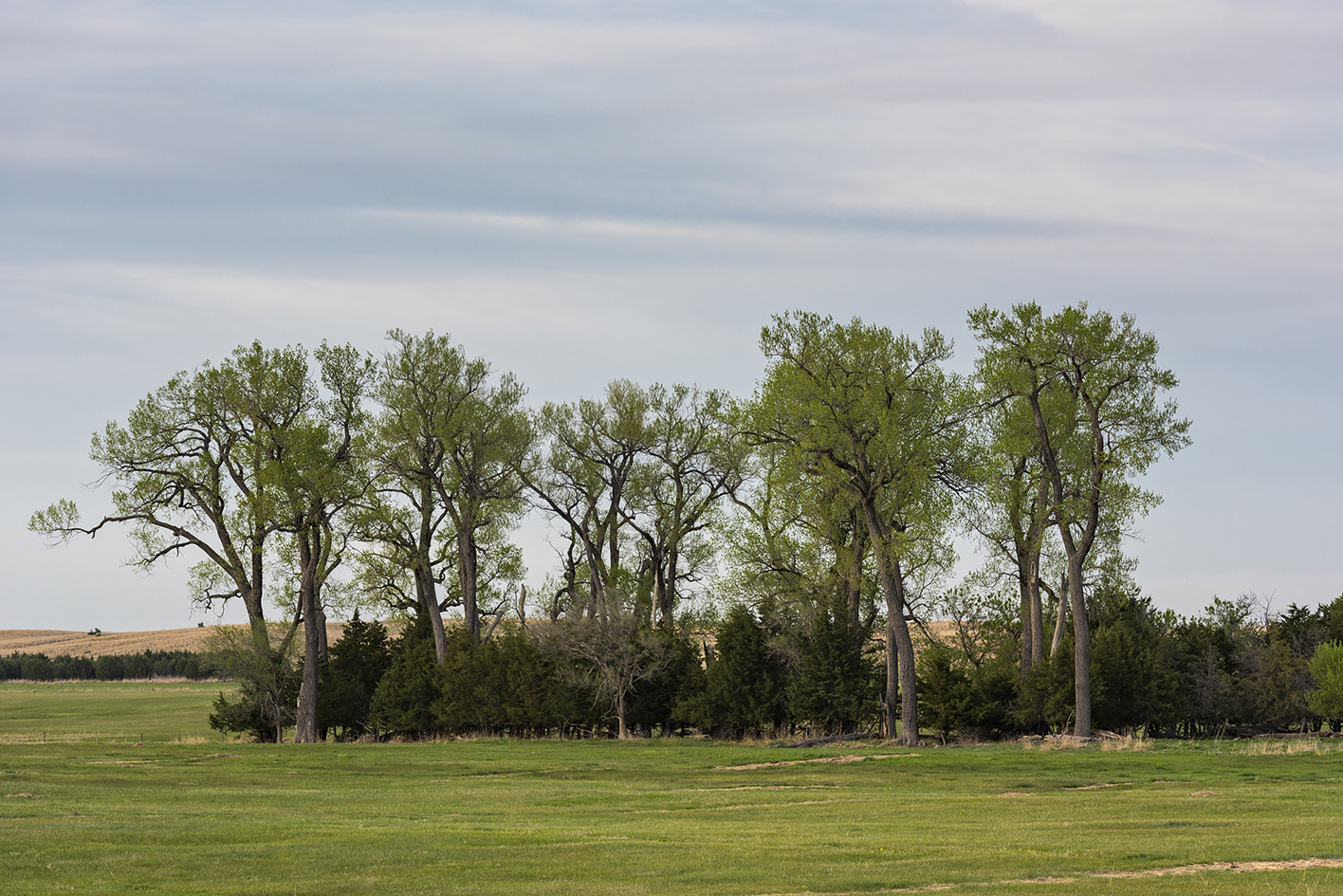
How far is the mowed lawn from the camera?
50.1 feet

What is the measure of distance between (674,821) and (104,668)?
451ft

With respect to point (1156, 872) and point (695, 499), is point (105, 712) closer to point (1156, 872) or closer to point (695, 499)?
point (695, 499)

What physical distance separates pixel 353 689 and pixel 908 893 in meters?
46.8

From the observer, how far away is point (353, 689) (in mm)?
57094

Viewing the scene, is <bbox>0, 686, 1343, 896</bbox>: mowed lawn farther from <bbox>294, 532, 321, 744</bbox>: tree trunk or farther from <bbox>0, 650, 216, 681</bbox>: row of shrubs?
<bbox>0, 650, 216, 681</bbox>: row of shrubs

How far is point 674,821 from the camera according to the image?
→ 890 inches

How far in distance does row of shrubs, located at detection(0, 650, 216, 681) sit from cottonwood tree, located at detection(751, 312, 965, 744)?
4378 inches

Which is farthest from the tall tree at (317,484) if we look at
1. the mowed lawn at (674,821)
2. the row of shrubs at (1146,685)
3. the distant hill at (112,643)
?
the distant hill at (112,643)

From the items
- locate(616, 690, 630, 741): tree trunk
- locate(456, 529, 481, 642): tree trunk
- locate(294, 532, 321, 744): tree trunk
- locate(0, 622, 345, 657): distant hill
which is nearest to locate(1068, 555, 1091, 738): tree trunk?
locate(616, 690, 630, 741): tree trunk

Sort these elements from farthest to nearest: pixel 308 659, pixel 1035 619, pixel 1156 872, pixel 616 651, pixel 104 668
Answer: pixel 104 668 → pixel 308 659 → pixel 1035 619 → pixel 616 651 → pixel 1156 872

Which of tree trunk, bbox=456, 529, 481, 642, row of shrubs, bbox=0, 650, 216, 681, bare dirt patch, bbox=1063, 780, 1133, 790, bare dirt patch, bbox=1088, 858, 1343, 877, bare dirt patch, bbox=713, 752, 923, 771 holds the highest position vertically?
tree trunk, bbox=456, 529, 481, 642

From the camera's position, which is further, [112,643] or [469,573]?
[112,643]

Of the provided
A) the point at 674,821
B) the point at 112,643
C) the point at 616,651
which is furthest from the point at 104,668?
the point at 674,821

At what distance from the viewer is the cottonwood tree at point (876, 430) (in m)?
44.1
